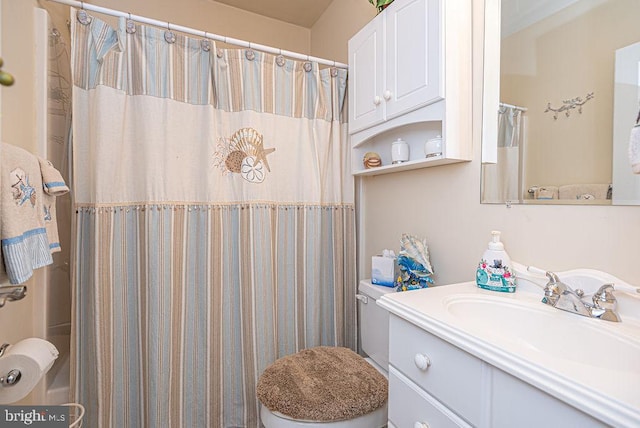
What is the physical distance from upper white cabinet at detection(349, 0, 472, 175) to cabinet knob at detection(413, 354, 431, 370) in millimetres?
712

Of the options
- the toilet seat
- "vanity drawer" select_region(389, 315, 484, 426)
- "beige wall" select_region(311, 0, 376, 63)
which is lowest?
the toilet seat

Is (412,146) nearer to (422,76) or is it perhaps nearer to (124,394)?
(422,76)

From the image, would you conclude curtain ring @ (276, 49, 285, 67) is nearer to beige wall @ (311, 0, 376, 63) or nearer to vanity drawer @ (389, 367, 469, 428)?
beige wall @ (311, 0, 376, 63)

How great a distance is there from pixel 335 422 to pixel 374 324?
19.9 inches

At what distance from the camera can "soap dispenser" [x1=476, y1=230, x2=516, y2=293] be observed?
980 millimetres

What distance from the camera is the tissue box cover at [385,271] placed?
1.46m

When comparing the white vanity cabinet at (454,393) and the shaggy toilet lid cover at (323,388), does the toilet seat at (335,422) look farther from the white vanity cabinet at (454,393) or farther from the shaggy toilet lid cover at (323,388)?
the white vanity cabinet at (454,393)

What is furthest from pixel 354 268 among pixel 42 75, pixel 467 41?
pixel 42 75

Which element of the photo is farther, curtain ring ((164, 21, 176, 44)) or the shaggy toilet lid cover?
curtain ring ((164, 21, 176, 44))

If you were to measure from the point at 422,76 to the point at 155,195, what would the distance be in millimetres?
1219

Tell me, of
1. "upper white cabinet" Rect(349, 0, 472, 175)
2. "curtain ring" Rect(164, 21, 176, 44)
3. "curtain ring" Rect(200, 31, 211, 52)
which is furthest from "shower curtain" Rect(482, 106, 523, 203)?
"curtain ring" Rect(164, 21, 176, 44)

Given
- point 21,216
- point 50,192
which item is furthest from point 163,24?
point 21,216

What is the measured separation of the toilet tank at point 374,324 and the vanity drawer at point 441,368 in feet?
1.80

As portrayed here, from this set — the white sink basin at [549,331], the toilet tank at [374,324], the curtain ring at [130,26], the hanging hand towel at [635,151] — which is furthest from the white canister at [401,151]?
the curtain ring at [130,26]
